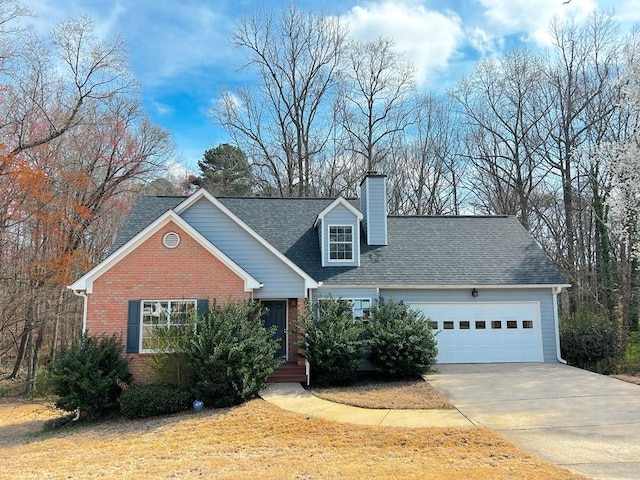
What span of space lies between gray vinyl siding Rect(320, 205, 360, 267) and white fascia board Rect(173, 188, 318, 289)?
219cm

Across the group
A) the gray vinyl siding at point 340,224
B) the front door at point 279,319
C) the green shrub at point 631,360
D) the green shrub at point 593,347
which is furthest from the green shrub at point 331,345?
the green shrub at point 631,360

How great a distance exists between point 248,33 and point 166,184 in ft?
37.5

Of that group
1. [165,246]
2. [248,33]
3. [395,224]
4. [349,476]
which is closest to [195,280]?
[165,246]

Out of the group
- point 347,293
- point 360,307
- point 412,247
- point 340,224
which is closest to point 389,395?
point 360,307

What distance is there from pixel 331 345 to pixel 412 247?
629 centimetres

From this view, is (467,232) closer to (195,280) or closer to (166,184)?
(195,280)

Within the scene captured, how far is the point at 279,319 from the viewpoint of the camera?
48.8 ft

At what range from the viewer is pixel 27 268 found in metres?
19.9

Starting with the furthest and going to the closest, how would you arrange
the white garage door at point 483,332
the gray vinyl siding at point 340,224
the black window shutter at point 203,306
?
1. the gray vinyl siding at point 340,224
2. the white garage door at point 483,332
3. the black window shutter at point 203,306

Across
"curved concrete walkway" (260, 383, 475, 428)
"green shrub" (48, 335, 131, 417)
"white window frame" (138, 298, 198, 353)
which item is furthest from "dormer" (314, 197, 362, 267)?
"green shrub" (48, 335, 131, 417)

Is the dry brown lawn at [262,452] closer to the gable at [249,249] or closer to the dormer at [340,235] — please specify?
the gable at [249,249]

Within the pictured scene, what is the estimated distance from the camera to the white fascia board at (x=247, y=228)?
13.6 meters

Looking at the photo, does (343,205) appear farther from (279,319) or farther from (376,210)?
(279,319)

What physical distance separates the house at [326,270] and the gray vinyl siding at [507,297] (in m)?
0.03
